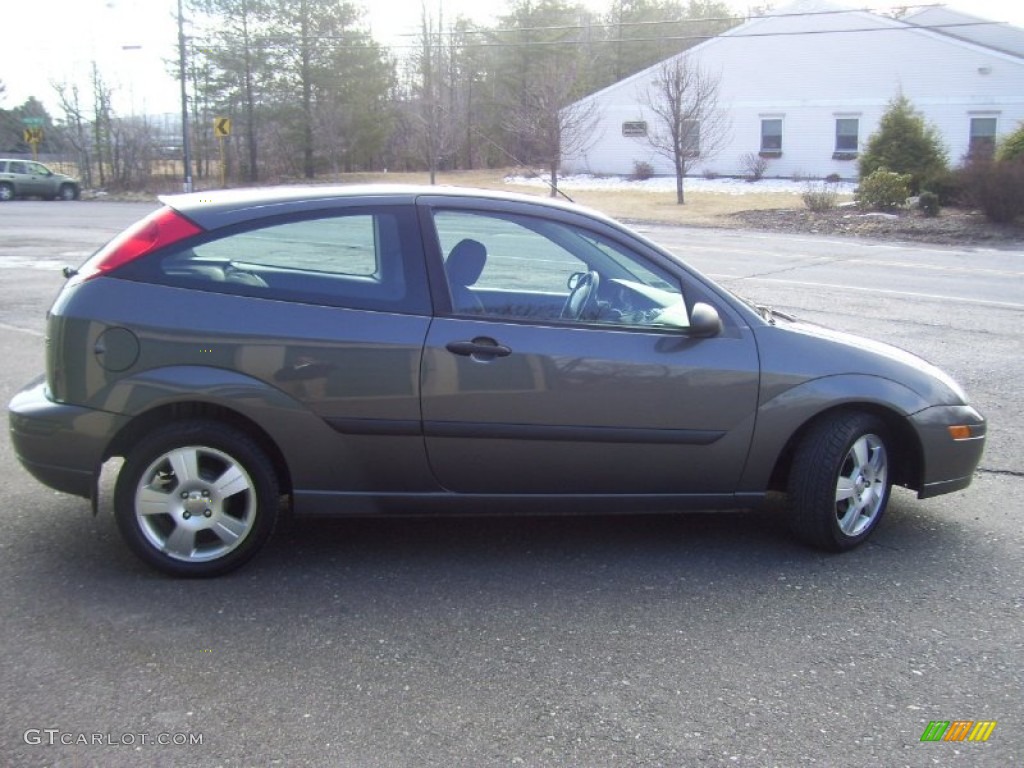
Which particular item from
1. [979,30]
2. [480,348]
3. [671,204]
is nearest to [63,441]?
[480,348]

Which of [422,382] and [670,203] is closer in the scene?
[422,382]

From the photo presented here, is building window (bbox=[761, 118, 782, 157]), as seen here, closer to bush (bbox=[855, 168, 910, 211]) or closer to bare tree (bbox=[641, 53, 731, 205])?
bare tree (bbox=[641, 53, 731, 205])

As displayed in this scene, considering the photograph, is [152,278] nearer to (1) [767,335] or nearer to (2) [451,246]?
(2) [451,246]

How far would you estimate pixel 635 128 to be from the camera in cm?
4878

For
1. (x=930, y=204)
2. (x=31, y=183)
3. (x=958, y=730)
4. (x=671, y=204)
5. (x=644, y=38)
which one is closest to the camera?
(x=958, y=730)

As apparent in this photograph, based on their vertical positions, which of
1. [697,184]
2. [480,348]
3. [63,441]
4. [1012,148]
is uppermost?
[697,184]

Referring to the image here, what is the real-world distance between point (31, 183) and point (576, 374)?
39.1 m

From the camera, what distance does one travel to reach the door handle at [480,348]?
421cm

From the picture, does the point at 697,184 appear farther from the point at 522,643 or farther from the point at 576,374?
the point at 522,643

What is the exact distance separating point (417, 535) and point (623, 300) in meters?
1.47

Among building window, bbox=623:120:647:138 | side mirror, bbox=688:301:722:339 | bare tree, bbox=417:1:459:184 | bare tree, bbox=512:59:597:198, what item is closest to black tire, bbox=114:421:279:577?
side mirror, bbox=688:301:722:339

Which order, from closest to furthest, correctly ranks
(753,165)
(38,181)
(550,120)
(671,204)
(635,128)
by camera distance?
(550,120)
(671,204)
(38,181)
(753,165)
(635,128)

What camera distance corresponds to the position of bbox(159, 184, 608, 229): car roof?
14.1 feet

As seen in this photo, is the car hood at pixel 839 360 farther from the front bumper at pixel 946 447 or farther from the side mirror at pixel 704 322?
the side mirror at pixel 704 322
